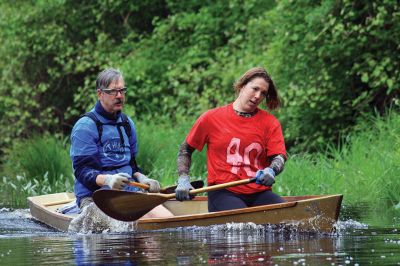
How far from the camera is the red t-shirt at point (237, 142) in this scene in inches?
328

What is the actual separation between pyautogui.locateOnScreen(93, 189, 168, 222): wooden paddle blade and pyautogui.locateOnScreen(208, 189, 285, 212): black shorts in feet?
1.63

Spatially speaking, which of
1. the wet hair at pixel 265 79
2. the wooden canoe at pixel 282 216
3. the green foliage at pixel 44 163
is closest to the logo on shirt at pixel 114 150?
the wooden canoe at pixel 282 216

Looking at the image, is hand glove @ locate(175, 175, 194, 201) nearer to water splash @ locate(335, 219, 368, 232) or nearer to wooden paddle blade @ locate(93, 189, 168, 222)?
wooden paddle blade @ locate(93, 189, 168, 222)

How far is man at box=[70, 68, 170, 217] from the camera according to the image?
8.89 meters

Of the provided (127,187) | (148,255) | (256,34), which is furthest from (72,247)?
(256,34)

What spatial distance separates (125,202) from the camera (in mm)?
8617

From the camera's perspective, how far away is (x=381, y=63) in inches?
539

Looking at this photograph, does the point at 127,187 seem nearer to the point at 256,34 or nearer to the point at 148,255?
the point at 148,255

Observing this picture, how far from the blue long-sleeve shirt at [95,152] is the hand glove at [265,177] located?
5.34ft

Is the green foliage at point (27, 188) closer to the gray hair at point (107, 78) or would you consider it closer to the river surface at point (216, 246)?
the river surface at point (216, 246)

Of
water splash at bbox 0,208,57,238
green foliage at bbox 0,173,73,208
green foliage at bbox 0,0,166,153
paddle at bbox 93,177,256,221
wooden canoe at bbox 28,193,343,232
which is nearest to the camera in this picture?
wooden canoe at bbox 28,193,343,232

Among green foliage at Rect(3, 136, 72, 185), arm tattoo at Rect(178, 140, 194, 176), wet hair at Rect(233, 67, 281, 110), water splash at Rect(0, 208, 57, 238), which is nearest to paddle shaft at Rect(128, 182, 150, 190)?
arm tattoo at Rect(178, 140, 194, 176)

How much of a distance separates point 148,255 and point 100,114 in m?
2.65

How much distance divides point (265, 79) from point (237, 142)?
57cm
